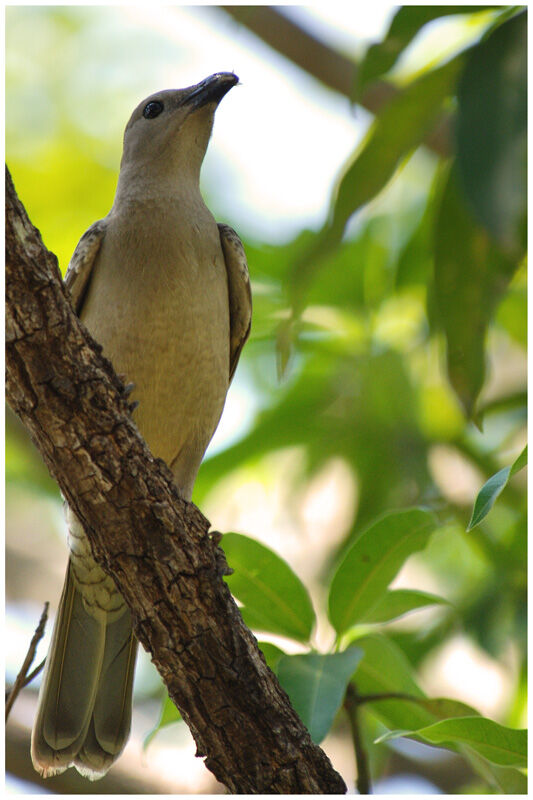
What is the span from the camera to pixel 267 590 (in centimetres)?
377

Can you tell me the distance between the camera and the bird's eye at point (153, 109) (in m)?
5.08

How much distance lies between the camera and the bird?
13.6 feet

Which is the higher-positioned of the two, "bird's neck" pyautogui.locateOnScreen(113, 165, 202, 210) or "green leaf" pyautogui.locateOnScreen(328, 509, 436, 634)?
"bird's neck" pyautogui.locateOnScreen(113, 165, 202, 210)

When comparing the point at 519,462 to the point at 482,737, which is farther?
the point at 482,737

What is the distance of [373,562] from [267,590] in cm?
44

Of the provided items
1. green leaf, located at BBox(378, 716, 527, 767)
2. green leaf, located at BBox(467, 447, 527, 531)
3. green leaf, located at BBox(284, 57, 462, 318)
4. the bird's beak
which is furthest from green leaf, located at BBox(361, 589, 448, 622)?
the bird's beak

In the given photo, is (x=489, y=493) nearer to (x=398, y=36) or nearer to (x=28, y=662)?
(x=28, y=662)

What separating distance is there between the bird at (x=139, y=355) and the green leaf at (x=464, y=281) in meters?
0.99

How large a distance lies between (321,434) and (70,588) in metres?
2.22

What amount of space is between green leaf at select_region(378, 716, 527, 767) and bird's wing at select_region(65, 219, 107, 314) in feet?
8.00

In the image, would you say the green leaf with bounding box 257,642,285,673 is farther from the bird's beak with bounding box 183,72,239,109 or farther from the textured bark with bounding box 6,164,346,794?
the bird's beak with bounding box 183,72,239,109

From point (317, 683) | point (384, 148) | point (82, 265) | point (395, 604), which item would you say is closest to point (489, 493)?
point (317, 683)

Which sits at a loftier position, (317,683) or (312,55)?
(312,55)

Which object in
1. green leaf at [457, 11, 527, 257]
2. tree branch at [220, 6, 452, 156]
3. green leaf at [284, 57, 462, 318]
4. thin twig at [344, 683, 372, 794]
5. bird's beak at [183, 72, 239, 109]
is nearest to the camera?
thin twig at [344, 683, 372, 794]
